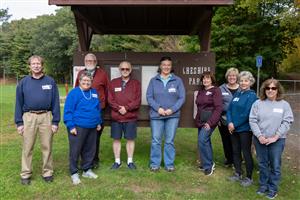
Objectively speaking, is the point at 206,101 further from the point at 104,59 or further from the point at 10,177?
the point at 10,177

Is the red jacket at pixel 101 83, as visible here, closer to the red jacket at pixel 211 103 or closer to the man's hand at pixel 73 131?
the man's hand at pixel 73 131

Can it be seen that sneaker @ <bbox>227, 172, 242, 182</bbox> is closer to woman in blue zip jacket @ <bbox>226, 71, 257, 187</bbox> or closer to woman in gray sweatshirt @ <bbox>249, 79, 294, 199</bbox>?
woman in blue zip jacket @ <bbox>226, 71, 257, 187</bbox>

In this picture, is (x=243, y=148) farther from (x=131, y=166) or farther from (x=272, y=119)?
(x=131, y=166)

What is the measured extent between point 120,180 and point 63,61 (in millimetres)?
58404

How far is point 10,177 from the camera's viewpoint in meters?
6.17

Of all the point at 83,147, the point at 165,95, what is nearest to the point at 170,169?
the point at 165,95

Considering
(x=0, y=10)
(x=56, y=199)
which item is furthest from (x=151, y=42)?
(x=56, y=199)

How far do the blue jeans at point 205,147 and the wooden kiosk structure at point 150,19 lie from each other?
620mm

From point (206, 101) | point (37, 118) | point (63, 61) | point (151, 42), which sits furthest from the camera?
point (63, 61)

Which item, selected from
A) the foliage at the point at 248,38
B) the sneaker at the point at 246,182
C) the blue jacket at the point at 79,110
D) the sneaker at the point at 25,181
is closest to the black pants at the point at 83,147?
the blue jacket at the point at 79,110

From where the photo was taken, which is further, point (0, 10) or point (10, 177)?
point (0, 10)

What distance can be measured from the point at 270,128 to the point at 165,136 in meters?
1.86

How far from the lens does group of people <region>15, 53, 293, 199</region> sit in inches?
214

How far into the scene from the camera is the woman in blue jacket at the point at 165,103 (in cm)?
641
